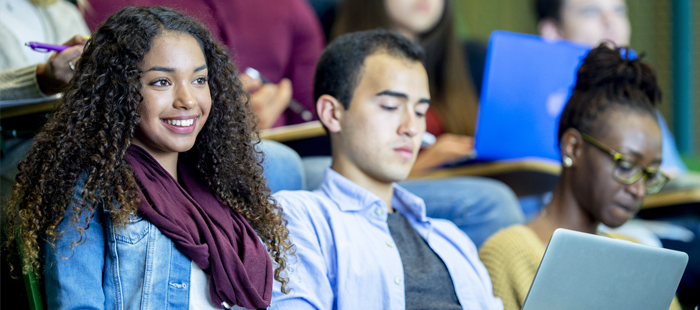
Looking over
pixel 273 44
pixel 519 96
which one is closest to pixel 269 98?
pixel 273 44

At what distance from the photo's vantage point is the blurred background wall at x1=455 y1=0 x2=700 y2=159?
2779mm

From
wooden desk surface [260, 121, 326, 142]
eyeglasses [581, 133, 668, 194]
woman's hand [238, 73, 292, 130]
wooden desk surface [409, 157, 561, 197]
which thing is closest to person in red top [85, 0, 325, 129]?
woman's hand [238, 73, 292, 130]

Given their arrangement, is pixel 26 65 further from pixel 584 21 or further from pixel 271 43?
pixel 584 21

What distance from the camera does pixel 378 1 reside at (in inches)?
91.0

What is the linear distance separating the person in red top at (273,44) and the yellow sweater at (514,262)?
2.67 feet

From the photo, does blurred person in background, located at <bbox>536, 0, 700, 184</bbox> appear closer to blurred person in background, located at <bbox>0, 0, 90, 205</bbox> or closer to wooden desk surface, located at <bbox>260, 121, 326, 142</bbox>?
wooden desk surface, located at <bbox>260, 121, 326, 142</bbox>

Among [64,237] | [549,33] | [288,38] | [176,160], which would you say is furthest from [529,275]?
[549,33]

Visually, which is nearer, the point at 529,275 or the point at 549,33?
the point at 529,275

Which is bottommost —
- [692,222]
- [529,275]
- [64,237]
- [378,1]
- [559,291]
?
[692,222]

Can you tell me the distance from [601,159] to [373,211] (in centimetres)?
59

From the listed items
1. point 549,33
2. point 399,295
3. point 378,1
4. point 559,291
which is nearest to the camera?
point 559,291

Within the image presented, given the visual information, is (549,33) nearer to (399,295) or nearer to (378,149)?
(378,149)

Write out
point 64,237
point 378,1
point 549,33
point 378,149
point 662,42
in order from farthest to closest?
1. point 662,42
2. point 549,33
3. point 378,1
4. point 378,149
5. point 64,237

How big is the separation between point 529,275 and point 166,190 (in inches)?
31.1
